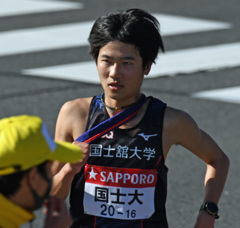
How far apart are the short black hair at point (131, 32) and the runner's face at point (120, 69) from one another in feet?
0.11

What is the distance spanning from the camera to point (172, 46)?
35.0 feet

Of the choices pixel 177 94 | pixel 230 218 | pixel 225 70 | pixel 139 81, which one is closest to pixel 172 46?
pixel 225 70

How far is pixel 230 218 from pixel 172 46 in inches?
184

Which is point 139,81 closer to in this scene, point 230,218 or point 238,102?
point 230,218

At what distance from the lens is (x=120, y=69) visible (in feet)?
13.1

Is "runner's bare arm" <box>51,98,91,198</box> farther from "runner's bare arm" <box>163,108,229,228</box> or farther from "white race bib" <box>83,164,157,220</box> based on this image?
"runner's bare arm" <box>163,108,229,228</box>

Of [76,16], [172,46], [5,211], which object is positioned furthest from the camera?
[76,16]

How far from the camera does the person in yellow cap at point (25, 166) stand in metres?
2.89

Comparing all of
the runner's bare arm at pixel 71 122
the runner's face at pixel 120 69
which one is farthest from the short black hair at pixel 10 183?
the runner's face at pixel 120 69

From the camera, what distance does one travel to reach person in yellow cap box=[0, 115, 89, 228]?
2.89 meters

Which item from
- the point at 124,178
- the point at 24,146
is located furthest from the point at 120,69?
the point at 24,146

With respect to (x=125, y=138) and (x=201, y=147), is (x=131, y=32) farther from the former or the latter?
(x=201, y=147)

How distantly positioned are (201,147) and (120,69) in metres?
0.68

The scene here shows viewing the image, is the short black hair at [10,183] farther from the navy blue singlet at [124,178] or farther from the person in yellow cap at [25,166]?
the navy blue singlet at [124,178]
